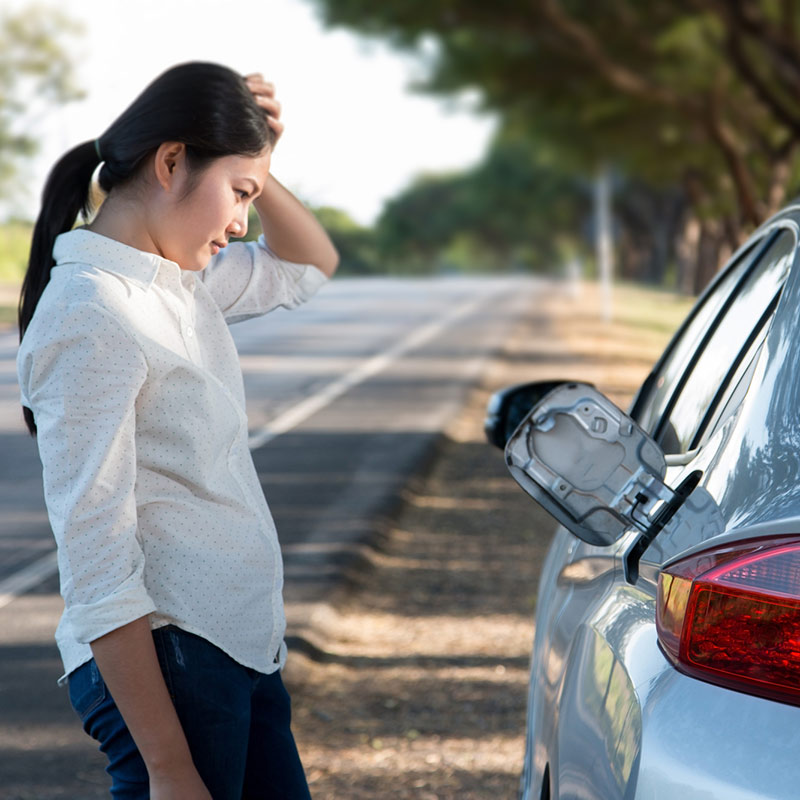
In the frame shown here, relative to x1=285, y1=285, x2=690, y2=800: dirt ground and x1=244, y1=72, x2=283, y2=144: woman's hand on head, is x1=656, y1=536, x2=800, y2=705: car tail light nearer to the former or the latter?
x1=244, y1=72, x2=283, y2=144: woman's hand on head

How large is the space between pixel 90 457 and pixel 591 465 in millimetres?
729

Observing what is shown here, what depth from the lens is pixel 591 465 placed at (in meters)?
1.93

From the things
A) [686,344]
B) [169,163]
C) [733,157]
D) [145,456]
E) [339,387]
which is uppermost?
[169,163]

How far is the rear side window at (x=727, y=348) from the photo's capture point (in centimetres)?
213

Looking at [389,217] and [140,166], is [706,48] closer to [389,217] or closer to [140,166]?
[140,166]

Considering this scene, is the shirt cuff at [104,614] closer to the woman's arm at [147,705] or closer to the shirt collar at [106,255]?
the woman's arm at [147,705]

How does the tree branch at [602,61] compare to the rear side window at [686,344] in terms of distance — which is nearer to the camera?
the rear side window at [686,344]

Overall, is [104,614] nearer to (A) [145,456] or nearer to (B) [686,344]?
(A) [145,456]

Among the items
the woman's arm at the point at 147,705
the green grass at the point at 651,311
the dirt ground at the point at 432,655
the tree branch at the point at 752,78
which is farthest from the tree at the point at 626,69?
the woman's arm at the point at 147,705

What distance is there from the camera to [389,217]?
109 m

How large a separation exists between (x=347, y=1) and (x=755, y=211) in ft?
27.7

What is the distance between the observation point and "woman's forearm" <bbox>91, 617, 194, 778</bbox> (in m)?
1.73

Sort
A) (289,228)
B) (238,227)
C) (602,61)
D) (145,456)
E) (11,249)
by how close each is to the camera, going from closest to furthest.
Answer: (145,456), (238,227), (289,228), (602,61), (11,249)

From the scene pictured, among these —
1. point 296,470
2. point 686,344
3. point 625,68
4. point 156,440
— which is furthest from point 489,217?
point 156,440
